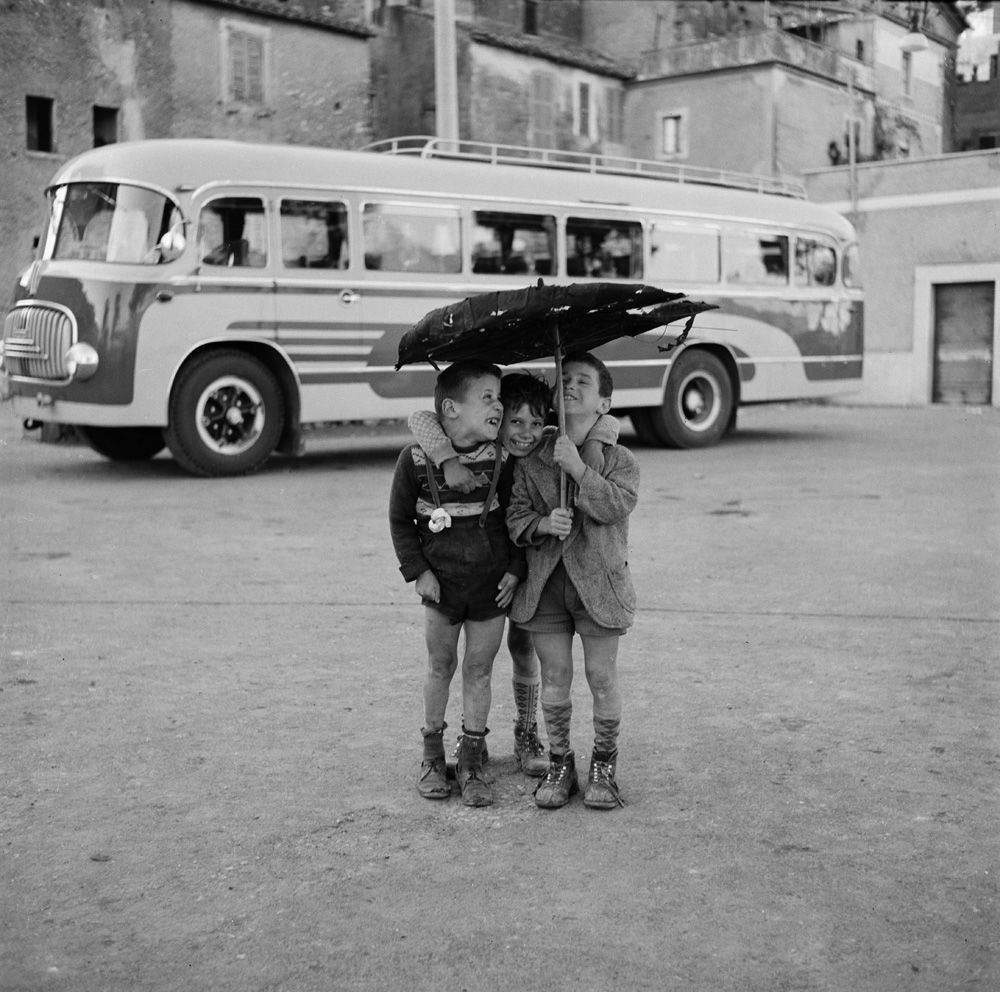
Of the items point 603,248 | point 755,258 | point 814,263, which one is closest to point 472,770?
point 603,248

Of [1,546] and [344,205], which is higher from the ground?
[344,205]

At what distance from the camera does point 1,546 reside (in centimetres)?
841

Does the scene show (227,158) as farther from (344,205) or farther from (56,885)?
(56,885)

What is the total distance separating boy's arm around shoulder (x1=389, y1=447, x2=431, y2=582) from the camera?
155 inches

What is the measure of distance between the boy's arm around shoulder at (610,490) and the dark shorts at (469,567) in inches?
10.8

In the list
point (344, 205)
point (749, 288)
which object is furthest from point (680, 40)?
point (344, 205)

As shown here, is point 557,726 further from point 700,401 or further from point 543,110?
point 543,110

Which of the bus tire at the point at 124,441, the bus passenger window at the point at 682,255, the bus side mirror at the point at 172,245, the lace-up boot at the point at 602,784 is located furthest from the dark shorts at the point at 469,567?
the bus passenger window at the point at 682,255

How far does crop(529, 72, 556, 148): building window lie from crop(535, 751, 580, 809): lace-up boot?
30.7 m

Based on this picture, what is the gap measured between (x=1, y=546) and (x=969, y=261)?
19.8 metres

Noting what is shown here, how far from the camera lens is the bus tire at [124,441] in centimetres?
1307

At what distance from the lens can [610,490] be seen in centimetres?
379

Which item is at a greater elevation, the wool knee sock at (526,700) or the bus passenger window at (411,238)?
the bus passenger window at (411,238)

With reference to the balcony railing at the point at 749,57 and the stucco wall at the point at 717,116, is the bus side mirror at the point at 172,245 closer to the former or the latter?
the stucco wall at the point at 717,116
